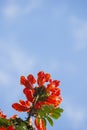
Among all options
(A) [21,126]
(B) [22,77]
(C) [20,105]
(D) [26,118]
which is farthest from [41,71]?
(A) [21,126]

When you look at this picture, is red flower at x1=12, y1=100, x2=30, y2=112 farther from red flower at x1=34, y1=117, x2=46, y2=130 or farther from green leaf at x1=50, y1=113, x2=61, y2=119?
Result: green leaf at x1=50, y1=113, x2=61, y2=119

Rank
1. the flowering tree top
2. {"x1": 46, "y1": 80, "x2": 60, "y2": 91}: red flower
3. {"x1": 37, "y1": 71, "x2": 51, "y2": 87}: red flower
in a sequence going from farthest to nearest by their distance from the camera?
{"x1": 37, "y1": 71, "x2": 51, "y2": 87}: red flower < {"x1": 46, "y1": 80, "x2": 60, "y2": 91}: red flower < the flowering tree top

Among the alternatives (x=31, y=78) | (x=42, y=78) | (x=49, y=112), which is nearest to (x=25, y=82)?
(x=31, y=78)

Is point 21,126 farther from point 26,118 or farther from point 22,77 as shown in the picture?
point 22,77

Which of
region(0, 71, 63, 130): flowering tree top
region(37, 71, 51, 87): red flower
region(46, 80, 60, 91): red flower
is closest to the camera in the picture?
region(0, 71, 63, 130): flowering tree top

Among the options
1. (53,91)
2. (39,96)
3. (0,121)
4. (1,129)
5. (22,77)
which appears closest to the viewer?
(1,129)

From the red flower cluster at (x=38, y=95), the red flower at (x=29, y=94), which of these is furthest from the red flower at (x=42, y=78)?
the red flower at (x=29, y=94)

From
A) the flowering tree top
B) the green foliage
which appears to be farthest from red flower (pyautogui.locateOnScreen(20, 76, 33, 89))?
the green foliage

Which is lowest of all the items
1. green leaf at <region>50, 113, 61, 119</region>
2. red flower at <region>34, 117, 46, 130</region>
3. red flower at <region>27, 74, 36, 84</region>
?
red flower at <region>34, 117, 46, 130</region>
